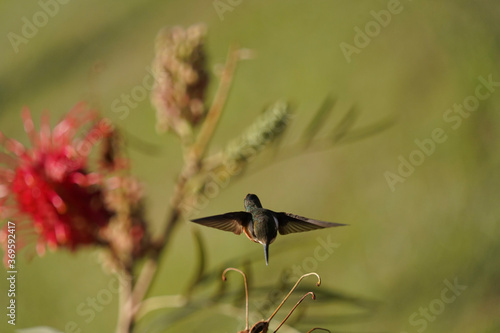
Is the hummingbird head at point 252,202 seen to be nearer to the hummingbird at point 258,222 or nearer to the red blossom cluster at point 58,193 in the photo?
the hummingbird at point 258,222

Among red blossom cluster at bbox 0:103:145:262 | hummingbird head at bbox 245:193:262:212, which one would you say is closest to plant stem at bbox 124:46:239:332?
red blossom cluster at bbox 0:103:145:262

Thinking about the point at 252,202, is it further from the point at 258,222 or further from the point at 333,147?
the point at 333,147

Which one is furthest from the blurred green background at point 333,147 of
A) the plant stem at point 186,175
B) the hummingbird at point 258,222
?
the hummingbird at point 258,222

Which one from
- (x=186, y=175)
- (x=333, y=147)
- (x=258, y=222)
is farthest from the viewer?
(x=333, y=147)

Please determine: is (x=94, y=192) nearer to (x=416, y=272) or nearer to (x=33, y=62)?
(x=416, y=272)

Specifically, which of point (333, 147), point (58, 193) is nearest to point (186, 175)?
point (58, 193)

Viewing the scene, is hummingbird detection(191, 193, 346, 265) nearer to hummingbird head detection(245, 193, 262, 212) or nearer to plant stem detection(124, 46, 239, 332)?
hummingbird head detection(245, 193, 262, 212)

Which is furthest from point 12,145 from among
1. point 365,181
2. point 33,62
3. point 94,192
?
point 33,62
